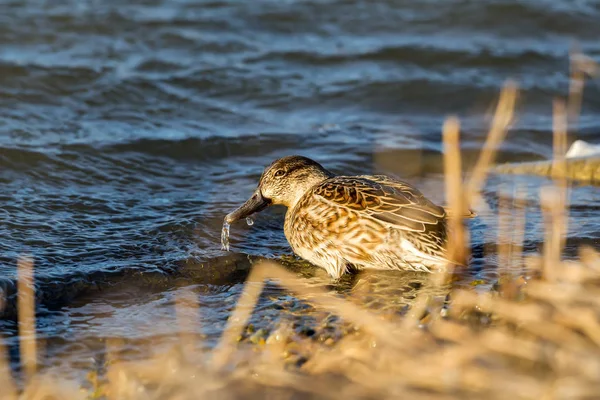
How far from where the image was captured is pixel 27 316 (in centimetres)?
537

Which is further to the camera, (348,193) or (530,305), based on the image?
(348,193)

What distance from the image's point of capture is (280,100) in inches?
434

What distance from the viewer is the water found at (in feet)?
20.5

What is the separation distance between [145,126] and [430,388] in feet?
22.5

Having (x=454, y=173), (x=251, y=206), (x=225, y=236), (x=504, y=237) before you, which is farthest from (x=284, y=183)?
(x=454, y=173)

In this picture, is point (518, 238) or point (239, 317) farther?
point (518, 238)

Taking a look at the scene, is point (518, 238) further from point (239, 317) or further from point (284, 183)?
point (239, 317)

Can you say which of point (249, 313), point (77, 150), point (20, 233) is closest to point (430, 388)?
point (249, 313)

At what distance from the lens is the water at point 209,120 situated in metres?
6.25

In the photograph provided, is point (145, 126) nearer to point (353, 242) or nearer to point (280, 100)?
point (280, 100)

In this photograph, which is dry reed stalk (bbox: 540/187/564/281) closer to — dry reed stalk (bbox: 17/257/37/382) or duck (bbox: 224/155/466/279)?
duck (bbox: 224/155/466/279)

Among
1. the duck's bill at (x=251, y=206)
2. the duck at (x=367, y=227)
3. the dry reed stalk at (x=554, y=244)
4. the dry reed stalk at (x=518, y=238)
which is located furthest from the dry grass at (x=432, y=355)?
the duck's bill at (x=251, y=206)

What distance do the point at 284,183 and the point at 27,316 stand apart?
2334 mm

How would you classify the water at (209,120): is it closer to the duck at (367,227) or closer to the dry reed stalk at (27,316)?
the dry reed stalk at (27,316)
